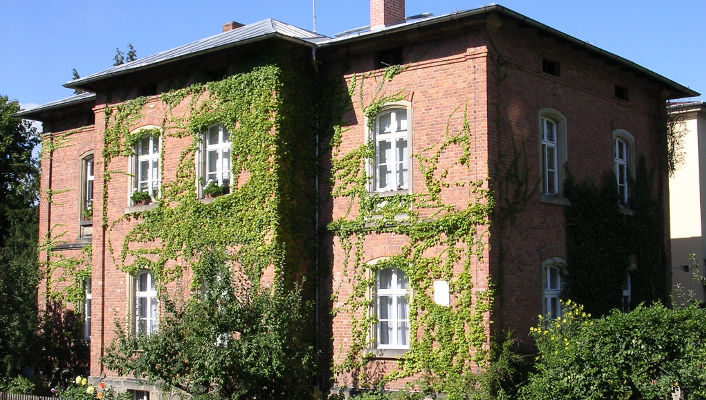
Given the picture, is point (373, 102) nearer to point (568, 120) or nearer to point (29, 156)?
point (568, 120)

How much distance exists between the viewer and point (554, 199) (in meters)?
17.0

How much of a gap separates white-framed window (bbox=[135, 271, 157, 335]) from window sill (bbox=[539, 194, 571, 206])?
29.5ft

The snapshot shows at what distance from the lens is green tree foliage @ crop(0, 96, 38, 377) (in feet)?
67.6

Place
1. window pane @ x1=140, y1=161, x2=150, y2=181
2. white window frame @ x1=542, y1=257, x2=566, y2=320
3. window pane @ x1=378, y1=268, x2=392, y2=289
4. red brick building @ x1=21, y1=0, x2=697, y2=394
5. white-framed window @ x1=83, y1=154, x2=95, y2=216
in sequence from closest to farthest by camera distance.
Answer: red brick building @ x1=21, y1=0, x2=697, y2=394 → window pane @ x1=378, y1=268, x2=392, y2=289 → white window frame @ x1=542, y1=257, x2=566, y2=320 → window pane @ x1=140, y1=161, x2=150, y2=181 → white-framed window @ x1=83, y1=154, x2=95, y2=216

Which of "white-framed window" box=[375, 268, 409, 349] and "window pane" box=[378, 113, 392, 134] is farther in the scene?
"window pane" box=[378, 113, 392, 134]

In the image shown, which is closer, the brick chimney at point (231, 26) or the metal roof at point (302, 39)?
the metal roof at point (302, 39)

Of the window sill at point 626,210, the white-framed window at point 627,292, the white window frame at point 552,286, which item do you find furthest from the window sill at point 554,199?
the white-framed window at point 627,292

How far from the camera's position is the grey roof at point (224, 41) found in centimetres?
1667

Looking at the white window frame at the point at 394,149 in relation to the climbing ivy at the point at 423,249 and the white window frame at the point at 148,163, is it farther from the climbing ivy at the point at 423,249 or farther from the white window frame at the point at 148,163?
the white window frame at the point at 148,163

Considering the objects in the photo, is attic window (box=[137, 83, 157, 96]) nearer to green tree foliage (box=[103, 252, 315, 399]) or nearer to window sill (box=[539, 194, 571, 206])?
green tree foliage (box=[103, 252, 315, 399])

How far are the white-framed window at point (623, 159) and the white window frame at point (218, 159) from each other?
8.90 metres

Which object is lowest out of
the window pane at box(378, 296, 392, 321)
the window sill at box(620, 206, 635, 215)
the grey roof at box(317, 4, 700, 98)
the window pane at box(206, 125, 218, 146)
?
the window pane at box(378, 296, 392, 321)

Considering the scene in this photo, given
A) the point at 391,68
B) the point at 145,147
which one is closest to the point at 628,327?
the point at 391,68

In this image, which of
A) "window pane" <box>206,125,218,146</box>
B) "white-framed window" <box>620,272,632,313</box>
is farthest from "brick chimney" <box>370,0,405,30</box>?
"white-framed window" <box>620,272,632,313</box>
